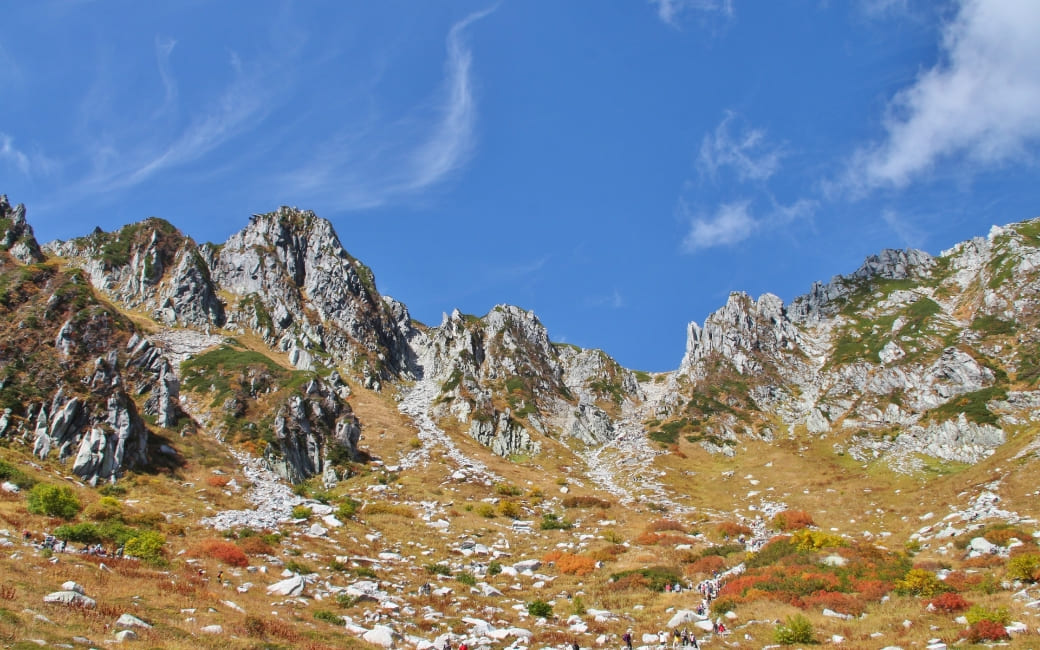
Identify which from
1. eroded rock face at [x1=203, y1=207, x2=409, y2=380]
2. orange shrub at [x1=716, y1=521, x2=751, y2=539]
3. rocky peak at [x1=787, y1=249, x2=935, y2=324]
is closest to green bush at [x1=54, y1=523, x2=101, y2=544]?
orange shrub at [x1=716, y1=521, x2=751, y2=539]

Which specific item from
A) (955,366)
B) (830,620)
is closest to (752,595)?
(830,620)

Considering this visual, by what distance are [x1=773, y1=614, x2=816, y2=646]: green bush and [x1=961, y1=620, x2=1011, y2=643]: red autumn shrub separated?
4.83m

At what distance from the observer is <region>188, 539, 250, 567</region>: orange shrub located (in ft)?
94.9

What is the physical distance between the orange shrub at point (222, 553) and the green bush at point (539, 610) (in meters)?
14.8

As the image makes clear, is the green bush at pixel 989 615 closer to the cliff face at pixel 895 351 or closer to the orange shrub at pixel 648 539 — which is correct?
the orange shrub at pixel 648 539

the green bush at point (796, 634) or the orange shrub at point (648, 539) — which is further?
the orange shrub at point (648, 539)

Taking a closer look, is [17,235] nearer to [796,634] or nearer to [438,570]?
[438,570]

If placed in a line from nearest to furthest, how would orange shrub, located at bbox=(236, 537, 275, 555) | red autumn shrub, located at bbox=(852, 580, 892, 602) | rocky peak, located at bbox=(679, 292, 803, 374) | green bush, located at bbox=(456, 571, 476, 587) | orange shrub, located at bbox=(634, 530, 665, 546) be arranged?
red autumn shrub, located at bbox=(852, 580, 892, 602), orange shrub, located at bbox=(236, 537, 275, 555), green bush, located at bbox=(456, 571, 476, 587), orange shrub, located at bbox=(634, 530, 665, 546), rocky peak, located at bbox=(679, 292, 803, 374)

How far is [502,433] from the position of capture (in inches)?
3703

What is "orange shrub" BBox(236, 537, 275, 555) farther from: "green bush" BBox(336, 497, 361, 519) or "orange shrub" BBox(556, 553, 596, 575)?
"orange shrub" BBox(556, 553, 596, 575)

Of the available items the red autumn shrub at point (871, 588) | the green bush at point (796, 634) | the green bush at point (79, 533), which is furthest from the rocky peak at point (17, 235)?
the red autumn shrub at point (871, 588)

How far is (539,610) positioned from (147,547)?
19.3m

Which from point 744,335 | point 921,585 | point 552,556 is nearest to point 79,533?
point 552,556

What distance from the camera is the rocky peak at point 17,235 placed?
96.0m
